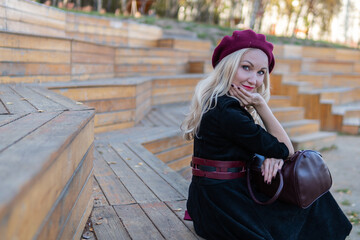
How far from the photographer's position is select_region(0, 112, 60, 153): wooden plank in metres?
1.33

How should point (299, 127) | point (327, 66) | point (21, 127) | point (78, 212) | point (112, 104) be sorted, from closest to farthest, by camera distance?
1. point (21, 127)
2. point (78, 212)
3. point (112, 104)
4. point (299, 127)
5. point (327, 66)

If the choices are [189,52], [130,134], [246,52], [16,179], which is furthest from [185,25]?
[16,179]

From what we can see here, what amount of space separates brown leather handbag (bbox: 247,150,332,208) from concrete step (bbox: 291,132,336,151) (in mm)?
4620

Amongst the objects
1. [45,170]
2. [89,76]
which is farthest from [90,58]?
[45,170]

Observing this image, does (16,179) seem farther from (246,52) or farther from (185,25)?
(185,25)

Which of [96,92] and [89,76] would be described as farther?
[89,76]

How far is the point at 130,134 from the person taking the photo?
13.9 feet

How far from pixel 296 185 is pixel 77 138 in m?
0.99

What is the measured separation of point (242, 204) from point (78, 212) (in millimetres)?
756

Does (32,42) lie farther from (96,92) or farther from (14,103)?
(14,103)

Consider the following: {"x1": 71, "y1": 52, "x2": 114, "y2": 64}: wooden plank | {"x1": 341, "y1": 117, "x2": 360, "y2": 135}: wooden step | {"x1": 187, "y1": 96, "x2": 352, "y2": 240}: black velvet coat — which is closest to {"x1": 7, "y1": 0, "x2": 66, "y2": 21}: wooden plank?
{"x1": 71, "y1": 52, "x2": 114, "y2": 64}: wooden plank

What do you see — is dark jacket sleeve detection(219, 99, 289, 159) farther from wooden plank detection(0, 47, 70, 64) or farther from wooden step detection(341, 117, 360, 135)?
wooden step detection(341, 117, 360, 135)

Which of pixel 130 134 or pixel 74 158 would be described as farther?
pixel 130 134

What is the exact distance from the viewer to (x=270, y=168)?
72.9 inches
